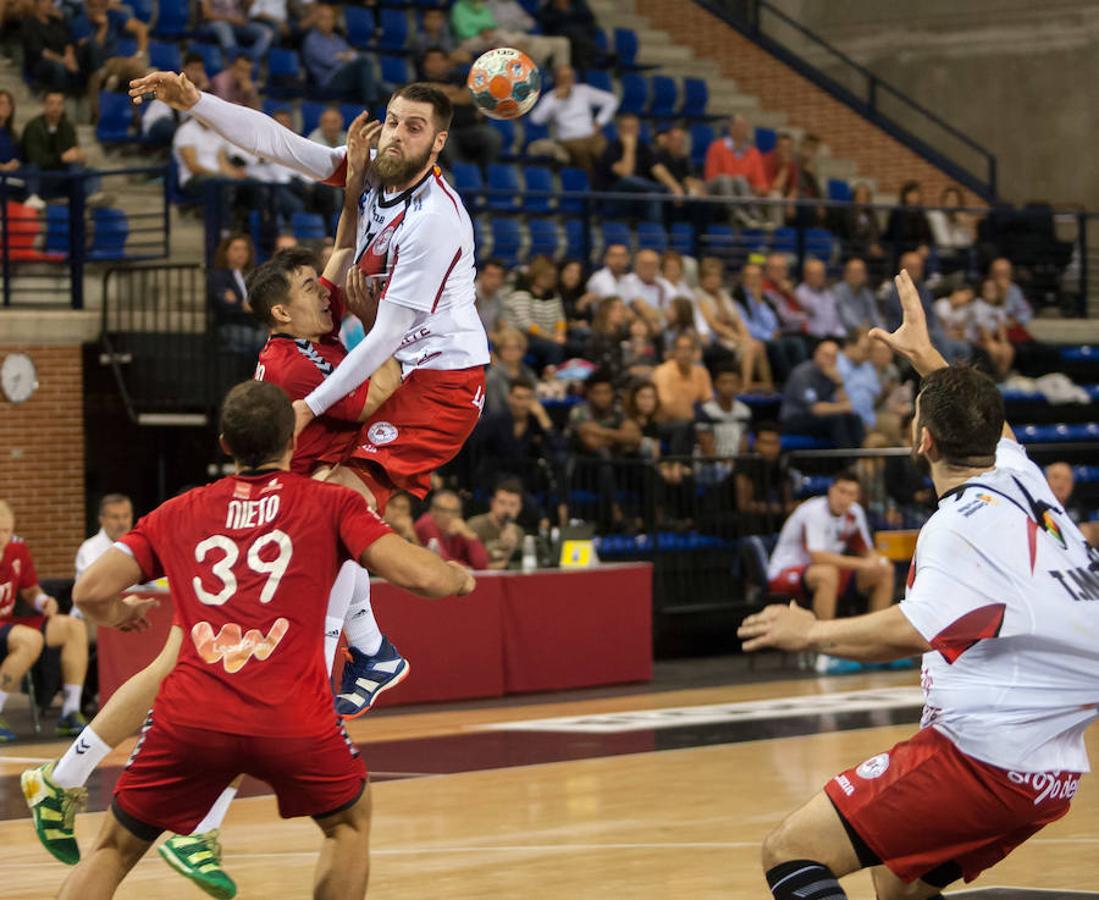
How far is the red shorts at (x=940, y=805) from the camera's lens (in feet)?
17.0

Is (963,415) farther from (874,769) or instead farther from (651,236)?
(651,236)

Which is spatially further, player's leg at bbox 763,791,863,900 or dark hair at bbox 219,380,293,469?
dark hair at bbox 219,380,293,469

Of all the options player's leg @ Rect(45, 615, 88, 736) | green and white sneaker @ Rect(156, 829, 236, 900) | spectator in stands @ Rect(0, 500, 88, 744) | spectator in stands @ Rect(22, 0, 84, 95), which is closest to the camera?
green and white sneaker @ Rect(156, 829, 236, 900)

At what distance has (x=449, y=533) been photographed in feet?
45.3

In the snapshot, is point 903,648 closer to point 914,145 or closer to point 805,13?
point 914,145

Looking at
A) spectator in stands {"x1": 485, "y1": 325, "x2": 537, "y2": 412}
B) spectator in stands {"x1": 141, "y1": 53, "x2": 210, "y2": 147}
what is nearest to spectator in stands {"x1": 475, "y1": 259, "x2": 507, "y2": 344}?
spectator in stands {"x1": 485, "y1": 325, "x2": 537, "y2": 412}

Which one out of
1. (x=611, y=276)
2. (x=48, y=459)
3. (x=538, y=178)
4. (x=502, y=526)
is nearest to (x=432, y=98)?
(x=502, y=526)

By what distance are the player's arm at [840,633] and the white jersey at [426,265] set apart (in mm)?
2437

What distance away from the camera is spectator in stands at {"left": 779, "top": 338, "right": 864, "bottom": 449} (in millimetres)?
17203

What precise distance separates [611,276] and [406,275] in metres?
10.6

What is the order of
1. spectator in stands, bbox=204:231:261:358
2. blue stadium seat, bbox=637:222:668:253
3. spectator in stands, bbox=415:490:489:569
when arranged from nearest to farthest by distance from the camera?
spectator in stands, bbox=415:490:489:569 → spectator in stands, bbox=204:231:261:358 → blue stadium seat, bbox=637:222:668:253

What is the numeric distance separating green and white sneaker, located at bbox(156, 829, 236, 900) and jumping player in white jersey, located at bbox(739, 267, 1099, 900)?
161 centimetres

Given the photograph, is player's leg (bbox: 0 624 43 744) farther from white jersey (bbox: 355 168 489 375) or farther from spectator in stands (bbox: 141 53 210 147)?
spectator in stands (bbox: 141 53 210 147)

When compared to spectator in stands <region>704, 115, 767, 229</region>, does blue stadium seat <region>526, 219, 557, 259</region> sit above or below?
below
